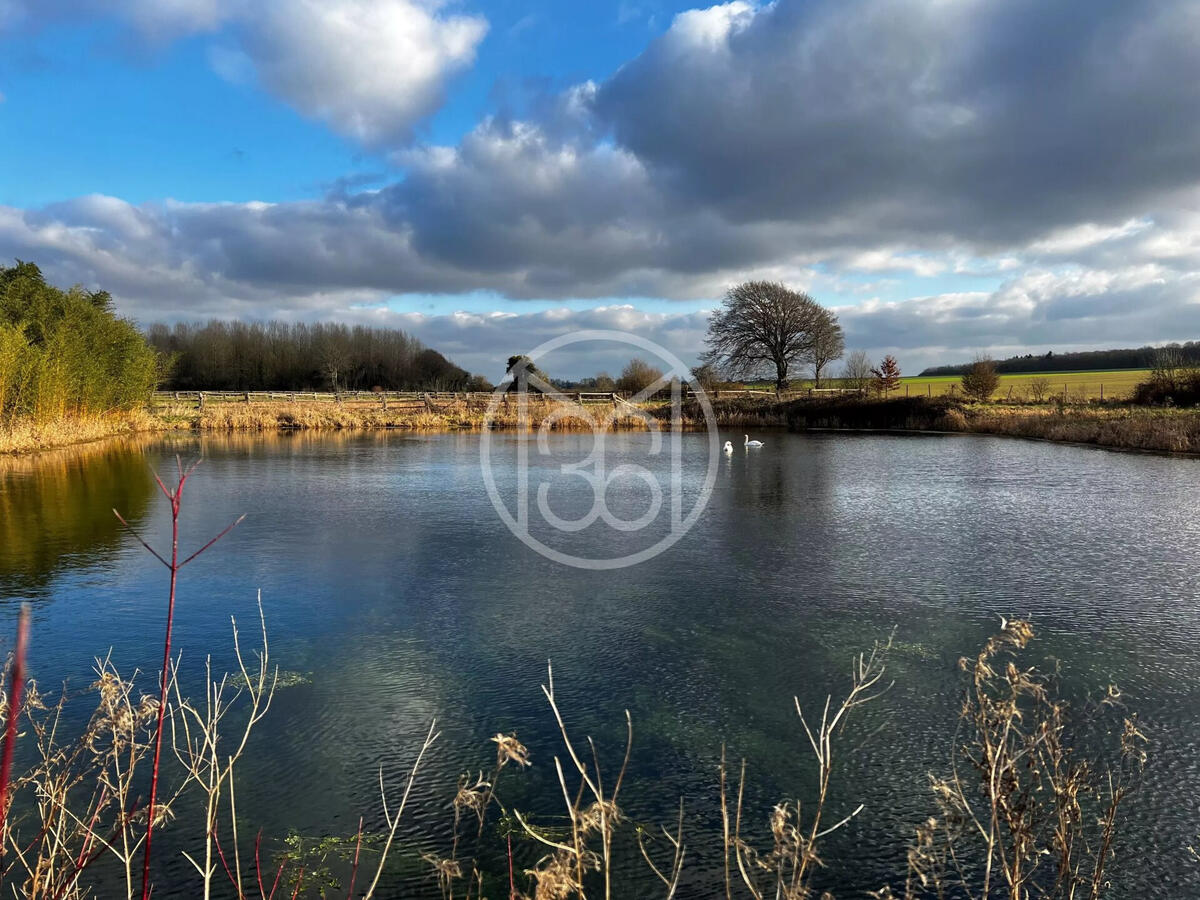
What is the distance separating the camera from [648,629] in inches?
276

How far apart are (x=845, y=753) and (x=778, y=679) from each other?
3.64 ft

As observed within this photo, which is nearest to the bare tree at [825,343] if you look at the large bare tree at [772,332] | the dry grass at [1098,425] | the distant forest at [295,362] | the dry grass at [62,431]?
the large bare tree at [772,332]

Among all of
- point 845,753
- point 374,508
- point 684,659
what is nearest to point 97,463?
point 374,508

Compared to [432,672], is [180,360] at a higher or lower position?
higher

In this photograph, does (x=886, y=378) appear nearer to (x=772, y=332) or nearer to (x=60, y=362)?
(x=772, y=332)

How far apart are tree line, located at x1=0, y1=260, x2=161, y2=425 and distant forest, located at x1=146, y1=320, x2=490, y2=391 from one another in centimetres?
2585

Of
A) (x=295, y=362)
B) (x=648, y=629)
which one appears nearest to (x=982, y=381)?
(x=648, y=629)

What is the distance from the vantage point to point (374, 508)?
13.2 meters

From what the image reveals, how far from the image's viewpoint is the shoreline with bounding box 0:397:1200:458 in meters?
22.9

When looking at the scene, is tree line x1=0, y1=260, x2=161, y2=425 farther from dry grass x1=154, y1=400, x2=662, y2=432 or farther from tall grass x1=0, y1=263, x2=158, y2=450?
dry grass x1=154, y1=400, x2=662, y2=432

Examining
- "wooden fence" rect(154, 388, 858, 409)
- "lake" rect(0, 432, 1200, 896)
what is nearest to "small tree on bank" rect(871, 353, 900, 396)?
"wooden fence" rect(154, 388, 858, 409)

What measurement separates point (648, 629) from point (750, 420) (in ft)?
109

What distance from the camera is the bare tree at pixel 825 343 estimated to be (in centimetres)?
4259

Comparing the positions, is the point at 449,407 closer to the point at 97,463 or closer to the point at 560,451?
the point at 560,451
